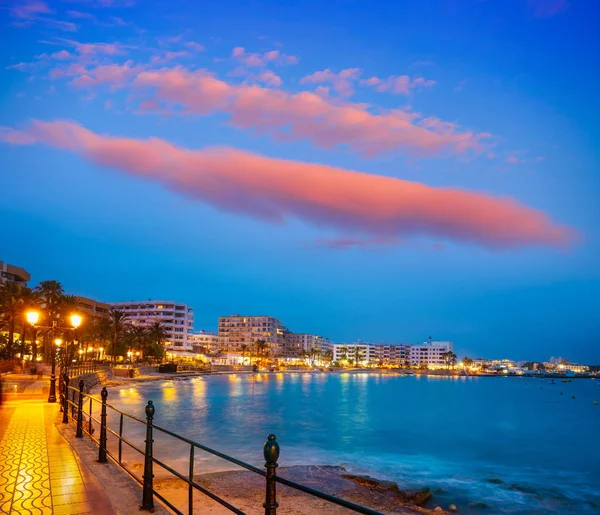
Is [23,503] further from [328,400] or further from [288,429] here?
[328,400]

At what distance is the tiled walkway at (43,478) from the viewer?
7.14 meters

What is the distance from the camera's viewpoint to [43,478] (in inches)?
339

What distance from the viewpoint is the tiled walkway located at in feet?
23.4

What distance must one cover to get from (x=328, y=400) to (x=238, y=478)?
186ft

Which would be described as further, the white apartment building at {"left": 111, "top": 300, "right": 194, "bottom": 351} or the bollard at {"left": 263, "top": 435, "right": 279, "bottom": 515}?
the white apartment building at {"left": 111, "top": 300, "right": 194, "bottom": 351}

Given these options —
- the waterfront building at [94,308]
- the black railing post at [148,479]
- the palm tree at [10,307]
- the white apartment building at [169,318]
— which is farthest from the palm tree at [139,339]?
the black railing post at [148,479]

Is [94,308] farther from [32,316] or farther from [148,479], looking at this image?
[148,479]

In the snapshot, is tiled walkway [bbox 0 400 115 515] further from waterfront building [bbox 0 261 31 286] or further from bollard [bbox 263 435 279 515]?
waterfront building [bbox 0 261 31 286]

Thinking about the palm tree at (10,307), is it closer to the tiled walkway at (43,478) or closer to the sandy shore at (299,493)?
the sandy shore at (299,493)

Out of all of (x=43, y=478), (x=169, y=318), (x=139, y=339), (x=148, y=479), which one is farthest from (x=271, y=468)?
(x=169, y=318)

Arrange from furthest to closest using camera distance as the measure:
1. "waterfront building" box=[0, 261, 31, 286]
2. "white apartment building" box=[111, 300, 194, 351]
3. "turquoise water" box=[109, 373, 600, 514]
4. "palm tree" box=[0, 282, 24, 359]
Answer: "white apartment building" box=[111, 300, 194, 351] < "waterfront building" box=[0, 261, 31, 286] < "palm tree" box=[0, 282, 24, 359] < "turquoise water" box=[109, 373, 600, 514]

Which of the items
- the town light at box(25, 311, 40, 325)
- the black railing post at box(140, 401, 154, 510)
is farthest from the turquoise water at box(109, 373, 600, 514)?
the black railing post at box(140, 401, 154, 510)

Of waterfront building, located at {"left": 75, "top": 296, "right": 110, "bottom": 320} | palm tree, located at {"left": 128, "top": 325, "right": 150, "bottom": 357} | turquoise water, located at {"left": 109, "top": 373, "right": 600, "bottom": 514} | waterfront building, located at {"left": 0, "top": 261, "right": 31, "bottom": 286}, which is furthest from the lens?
waterfront building, located at {"left": 75, "top": 296, "right": 110, "bottom": 320}

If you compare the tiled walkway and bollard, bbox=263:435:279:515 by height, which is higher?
bollard, bbox=263:435:279:515
